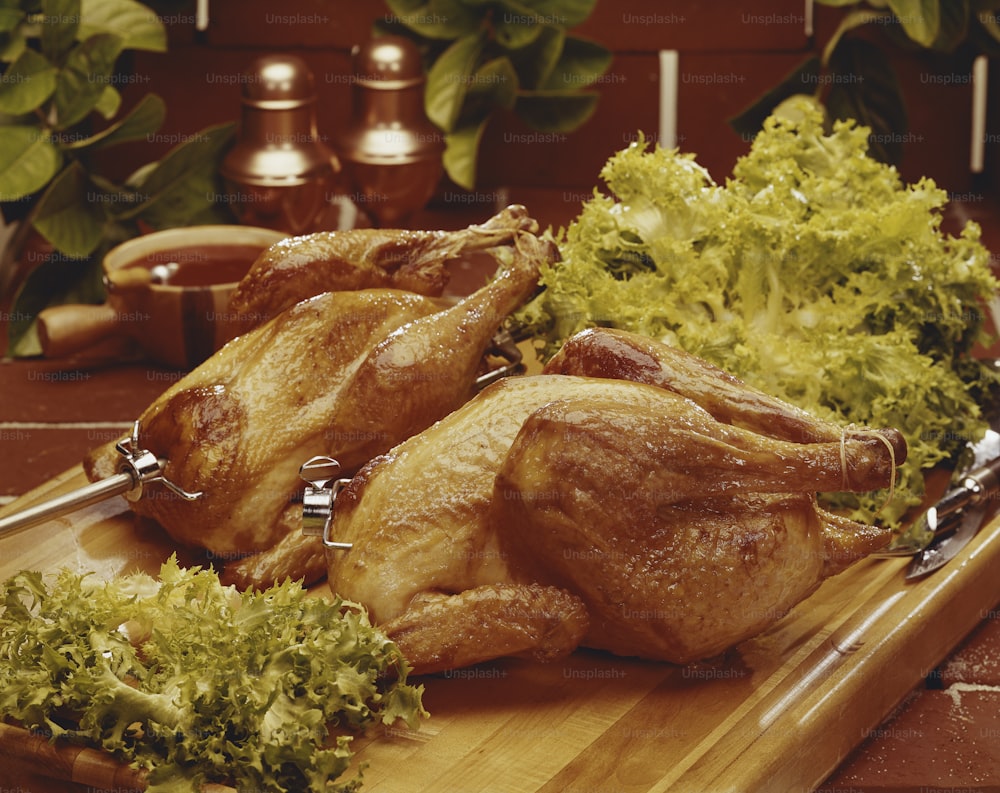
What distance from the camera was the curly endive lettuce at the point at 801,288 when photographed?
2.40 metres

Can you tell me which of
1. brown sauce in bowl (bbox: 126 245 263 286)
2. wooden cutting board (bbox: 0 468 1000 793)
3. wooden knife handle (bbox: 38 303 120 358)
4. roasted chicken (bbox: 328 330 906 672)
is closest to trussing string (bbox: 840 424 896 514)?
roasted chicken (bbox: 328 330 906 672)

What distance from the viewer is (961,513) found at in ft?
7.52

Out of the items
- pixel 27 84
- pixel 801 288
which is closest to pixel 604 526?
pixel 801 288

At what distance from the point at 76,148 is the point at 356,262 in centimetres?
149

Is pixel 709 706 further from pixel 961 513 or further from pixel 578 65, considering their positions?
pixel 578 65

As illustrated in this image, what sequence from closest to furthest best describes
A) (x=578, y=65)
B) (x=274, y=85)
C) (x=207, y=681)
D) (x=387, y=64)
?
(x=207, y=681)
(x=274, y=85)
(x=387, y=64)
(x=578, y=65)

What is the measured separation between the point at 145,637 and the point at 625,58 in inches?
114

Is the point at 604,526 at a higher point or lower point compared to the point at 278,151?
lower

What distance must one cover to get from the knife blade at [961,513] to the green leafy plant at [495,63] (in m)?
1.88

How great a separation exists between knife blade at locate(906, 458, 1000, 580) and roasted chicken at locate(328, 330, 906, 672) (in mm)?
252

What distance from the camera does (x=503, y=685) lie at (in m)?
1.92

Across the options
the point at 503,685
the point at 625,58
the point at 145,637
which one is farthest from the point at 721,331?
the point at 625,58

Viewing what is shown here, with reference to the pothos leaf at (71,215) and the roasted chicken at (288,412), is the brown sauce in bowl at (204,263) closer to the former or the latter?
the pothos leaf at (71,215)

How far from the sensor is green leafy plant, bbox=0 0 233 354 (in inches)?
137
